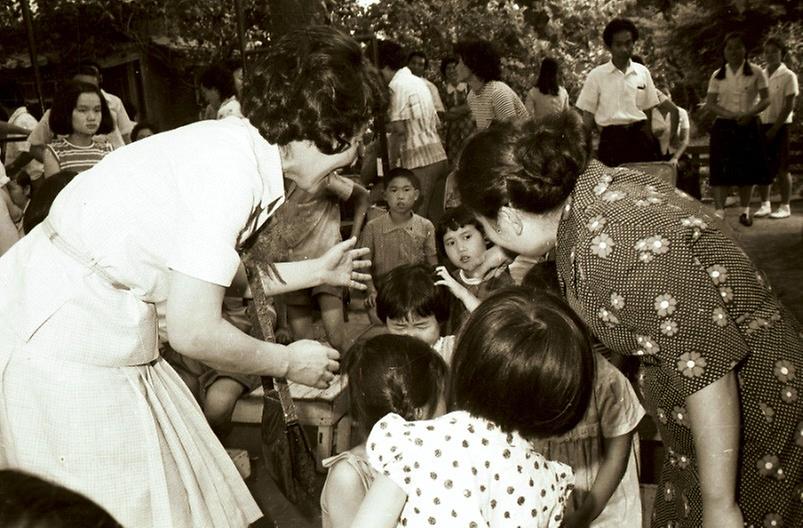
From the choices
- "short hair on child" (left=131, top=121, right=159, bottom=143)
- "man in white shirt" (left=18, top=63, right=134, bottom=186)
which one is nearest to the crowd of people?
"man in white shirt" (left=18, top=63, right=134, bottom=186)

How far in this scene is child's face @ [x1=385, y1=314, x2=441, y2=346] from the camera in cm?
348

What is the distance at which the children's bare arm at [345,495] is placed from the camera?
2.19 meters

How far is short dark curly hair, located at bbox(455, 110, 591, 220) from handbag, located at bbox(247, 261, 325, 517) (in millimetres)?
637

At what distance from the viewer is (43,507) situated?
3.40 feet

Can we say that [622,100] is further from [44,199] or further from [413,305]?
[44,199]

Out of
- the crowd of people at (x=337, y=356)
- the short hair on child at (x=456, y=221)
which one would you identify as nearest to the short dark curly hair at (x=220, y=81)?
the short hair on child at (x=456, y=221)

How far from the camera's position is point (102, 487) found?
1.81 meters

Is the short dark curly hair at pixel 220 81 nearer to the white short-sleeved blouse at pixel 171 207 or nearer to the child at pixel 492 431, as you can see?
the white short-sleeved blouse at pixel 171 207

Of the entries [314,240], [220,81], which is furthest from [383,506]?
[220,81]

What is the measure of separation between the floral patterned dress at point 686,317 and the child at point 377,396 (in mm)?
Result: 551

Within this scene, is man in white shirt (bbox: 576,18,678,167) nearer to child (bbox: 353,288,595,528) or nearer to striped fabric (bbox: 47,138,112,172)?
striped fabric (bbox: 47,138,112,172)

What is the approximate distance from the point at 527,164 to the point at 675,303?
438 millimetres

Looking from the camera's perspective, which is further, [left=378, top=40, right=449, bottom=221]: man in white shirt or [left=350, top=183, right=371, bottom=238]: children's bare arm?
[left=378, top=40, right=449, bottom=221]: man in white shirt

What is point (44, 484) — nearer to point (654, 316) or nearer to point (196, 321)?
point (196, 321)
